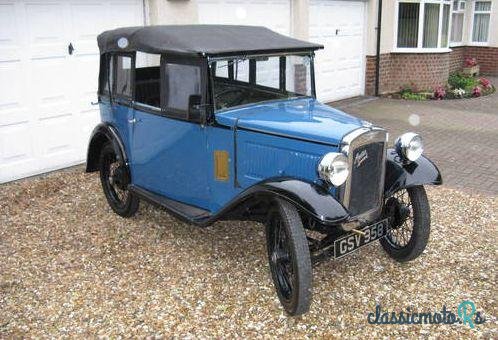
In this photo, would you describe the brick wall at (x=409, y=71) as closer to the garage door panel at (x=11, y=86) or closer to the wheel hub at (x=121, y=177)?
the garage door panel at (x=11, y=86)

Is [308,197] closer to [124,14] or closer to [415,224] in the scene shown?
[415,224]

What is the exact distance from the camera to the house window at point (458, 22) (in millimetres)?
17391

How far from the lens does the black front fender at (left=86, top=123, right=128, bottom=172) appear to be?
4.97 metres

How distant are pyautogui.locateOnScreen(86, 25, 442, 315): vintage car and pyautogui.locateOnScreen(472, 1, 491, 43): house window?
15.5m

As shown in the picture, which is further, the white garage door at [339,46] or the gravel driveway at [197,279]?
the white garage door at [339,46]

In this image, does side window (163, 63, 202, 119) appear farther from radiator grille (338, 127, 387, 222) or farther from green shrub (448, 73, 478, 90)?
green shrub (448, 73, 478, 90)

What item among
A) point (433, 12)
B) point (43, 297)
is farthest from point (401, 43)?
point (43, 297)

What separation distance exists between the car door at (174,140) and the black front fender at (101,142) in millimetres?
193

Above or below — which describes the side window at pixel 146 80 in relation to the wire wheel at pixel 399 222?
above

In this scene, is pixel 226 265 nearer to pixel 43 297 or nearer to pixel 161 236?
pixel 161 236

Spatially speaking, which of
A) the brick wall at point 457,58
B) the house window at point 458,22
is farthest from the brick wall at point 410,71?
the house window at point 458,22

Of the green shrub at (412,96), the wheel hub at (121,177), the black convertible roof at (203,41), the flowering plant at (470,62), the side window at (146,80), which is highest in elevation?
the black convertible roof at (203,41)

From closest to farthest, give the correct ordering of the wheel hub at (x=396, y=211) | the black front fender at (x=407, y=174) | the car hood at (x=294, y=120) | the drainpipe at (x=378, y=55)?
the car hood at (x=294, y=120) < the black front fender at (x=407, y=174) < the wheel hub at (x=396, y=211) < the drainpipe at (x=378, y=55)

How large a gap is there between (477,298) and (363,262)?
3.04ft
